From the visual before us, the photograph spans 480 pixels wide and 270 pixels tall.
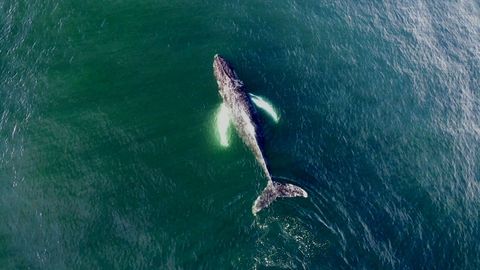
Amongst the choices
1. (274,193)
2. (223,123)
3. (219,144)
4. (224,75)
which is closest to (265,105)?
(223,123)

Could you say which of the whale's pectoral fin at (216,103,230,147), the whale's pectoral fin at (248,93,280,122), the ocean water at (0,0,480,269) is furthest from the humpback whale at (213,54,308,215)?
the ocean water at (0,0,480,269)

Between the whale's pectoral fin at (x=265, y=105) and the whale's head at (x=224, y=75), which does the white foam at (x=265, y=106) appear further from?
the whale's head at (x=224, y=75)

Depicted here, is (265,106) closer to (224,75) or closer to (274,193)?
(224,75)

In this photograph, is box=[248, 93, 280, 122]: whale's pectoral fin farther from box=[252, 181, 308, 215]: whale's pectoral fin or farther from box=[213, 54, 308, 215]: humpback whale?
box=[252, 181, 308, 215]: whale's pectoral fin

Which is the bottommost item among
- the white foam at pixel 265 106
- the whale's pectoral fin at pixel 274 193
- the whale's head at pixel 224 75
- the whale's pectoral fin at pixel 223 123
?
the whale's pectoral fin at pixel 274 193

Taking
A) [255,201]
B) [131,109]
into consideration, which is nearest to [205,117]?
[131,109]

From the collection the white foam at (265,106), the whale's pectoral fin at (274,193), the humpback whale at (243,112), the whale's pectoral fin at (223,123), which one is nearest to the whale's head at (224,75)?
the humpback whale at (243,112)
